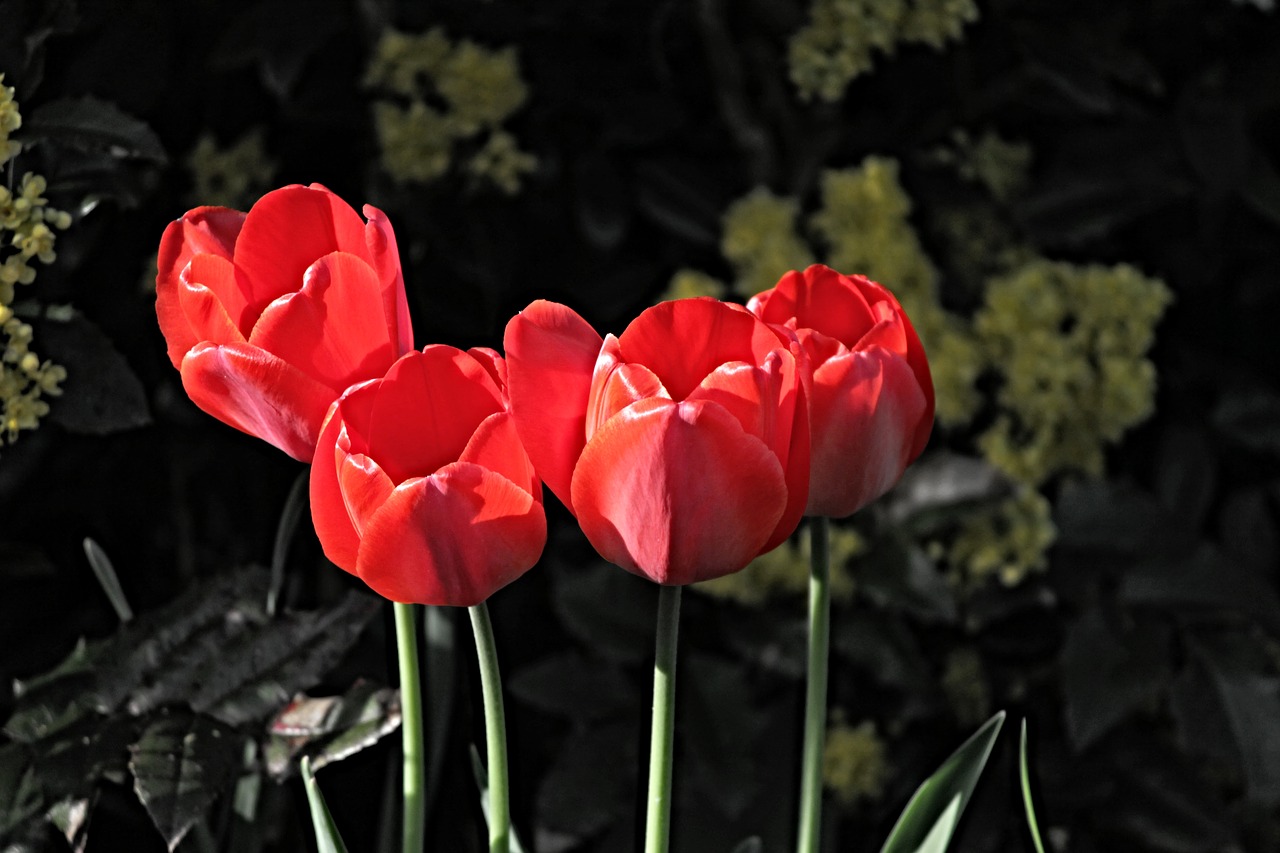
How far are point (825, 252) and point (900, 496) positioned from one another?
0.58 ft

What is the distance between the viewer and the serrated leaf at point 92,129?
571mm

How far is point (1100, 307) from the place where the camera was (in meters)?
0.88

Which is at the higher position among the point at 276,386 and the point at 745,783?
the point at 276,386

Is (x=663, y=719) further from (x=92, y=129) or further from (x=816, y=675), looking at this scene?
(x=92, y=129)

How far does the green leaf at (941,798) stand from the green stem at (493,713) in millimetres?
134

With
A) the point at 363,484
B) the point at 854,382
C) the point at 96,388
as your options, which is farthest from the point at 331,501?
the point at 96,388

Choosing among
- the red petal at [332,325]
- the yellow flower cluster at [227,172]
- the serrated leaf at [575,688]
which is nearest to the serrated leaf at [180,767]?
the red petal at [332,325]

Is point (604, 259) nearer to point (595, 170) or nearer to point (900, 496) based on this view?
point (595, 170)

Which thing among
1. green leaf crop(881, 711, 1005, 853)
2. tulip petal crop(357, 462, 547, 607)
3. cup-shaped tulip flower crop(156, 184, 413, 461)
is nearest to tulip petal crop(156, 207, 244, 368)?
cup-shaped tulip flower crop(156, 184, 413, 461)

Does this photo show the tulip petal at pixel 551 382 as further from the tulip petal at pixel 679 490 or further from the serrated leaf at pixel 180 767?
the serrated leaf at pixel 180 767

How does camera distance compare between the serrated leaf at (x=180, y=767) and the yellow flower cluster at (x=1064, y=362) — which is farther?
the yellow flower cluster at (x=1064, y=362)

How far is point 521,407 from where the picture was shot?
344 mm

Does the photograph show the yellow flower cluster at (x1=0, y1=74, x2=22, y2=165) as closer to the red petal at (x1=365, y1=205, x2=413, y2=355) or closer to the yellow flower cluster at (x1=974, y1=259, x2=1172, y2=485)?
the red petal at (x1=365, y1=205, x2=413, y2=355)

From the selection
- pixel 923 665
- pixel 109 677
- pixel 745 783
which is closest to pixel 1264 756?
pixel 923 665
